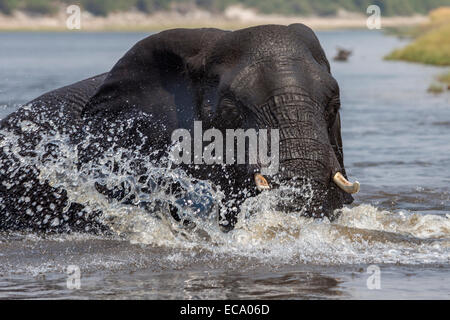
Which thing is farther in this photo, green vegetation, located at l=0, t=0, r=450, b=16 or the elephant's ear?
green vegetation, located at l=0, t=0, r=450, b=16

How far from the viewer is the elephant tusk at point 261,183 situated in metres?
6.75

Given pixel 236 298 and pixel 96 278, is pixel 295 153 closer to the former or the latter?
pixel 236 298

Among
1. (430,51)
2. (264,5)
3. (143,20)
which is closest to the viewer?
(430,51)

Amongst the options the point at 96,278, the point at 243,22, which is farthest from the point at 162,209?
the point at 243,22

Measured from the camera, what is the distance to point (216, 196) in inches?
299

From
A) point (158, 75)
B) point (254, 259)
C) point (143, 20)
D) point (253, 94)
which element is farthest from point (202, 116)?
point (143, 20)

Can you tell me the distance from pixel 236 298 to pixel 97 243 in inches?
85.4

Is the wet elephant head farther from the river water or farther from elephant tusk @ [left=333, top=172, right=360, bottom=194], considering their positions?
the river water

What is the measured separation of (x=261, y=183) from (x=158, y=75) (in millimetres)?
1641

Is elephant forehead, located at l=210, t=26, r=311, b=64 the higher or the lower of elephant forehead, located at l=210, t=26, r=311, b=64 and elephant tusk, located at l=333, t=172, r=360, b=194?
the higher

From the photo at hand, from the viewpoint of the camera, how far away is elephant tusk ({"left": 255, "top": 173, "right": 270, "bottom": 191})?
22.2 feet

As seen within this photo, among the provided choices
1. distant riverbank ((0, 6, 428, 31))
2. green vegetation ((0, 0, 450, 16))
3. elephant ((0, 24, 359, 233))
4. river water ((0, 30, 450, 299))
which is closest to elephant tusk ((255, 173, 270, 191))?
elephant ((0, 24, 359, 233))

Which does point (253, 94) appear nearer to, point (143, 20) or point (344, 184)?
point (344, 184)

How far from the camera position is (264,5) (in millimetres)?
157500
